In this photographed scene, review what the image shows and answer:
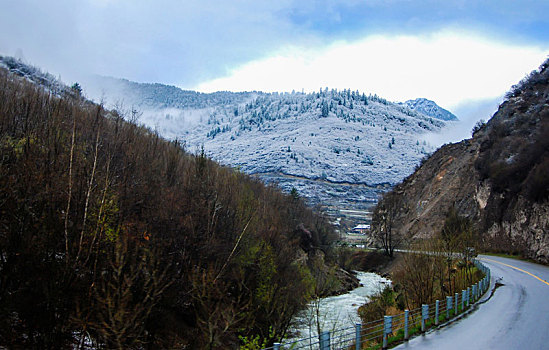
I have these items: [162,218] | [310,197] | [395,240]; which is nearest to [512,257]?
[395,240]

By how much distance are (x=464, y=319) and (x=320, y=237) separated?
57223mm

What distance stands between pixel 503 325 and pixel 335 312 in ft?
67.6

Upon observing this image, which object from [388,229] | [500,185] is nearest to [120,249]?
[500,185]

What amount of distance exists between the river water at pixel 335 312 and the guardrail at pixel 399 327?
2843 millimetres

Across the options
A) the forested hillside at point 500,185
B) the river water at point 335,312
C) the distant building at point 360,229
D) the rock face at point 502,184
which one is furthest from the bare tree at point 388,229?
the distant building at point 360,229

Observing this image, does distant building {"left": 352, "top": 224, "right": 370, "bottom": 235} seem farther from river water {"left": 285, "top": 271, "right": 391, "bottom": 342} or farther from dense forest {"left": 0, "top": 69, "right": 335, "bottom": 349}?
dense forest {"left": 0, "top": 69, "right": 335, "bottom": 349}

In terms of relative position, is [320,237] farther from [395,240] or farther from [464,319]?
[464,319]

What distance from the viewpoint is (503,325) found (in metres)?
17.4

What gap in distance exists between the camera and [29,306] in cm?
1588

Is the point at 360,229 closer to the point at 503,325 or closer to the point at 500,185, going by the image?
the point at 500,185

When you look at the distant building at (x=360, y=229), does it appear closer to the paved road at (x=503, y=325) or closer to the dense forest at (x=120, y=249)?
the dense forest at (x=120, y=249)

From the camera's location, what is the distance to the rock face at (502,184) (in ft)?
153

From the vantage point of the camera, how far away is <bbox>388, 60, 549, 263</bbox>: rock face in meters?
46.7

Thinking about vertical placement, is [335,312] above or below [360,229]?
below
